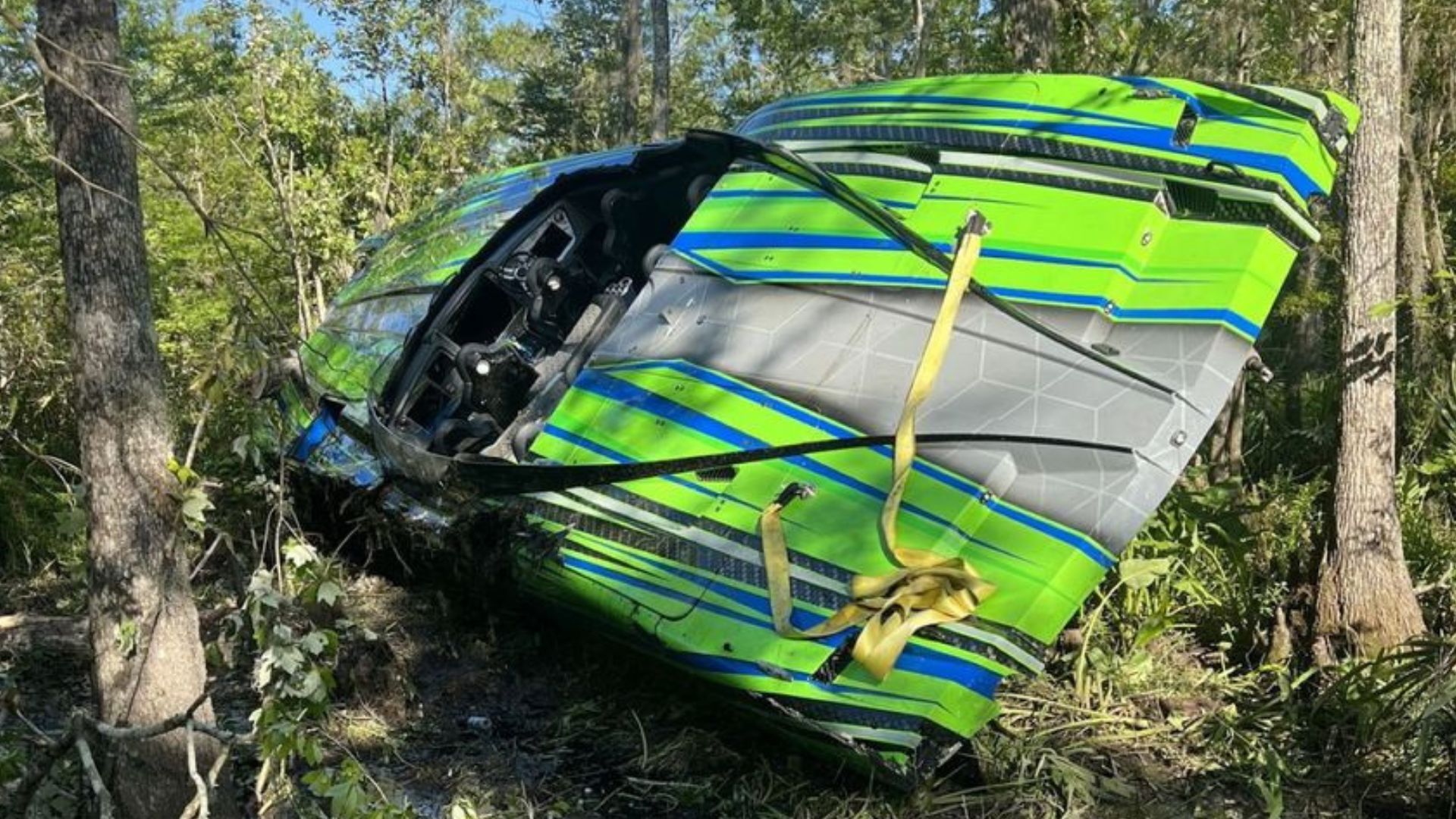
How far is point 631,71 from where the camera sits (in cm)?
1916

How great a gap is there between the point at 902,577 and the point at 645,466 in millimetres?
987

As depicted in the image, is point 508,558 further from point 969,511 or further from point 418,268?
point 418,268

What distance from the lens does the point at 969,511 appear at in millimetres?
2875

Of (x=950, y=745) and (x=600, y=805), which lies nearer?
(x=950, y=745)

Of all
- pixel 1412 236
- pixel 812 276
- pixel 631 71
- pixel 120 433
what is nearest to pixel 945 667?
pixel 812 276

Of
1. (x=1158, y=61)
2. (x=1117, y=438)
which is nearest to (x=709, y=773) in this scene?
(x=1117, y=438)

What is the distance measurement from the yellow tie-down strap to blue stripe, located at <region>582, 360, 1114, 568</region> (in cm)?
8

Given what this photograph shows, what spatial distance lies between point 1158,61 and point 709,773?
5.84 meters

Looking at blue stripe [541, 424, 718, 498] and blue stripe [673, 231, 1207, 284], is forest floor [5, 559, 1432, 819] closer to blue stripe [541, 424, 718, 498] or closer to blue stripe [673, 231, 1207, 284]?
blue stripe [541, 424, 718, 498]

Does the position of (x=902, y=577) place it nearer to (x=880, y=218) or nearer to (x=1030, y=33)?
(x=880, y=218)

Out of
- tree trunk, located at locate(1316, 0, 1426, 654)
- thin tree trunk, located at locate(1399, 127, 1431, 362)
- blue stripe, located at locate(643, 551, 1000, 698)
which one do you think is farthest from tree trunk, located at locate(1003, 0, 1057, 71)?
blue stripe, located at locate(643, 551, 1000, 698)

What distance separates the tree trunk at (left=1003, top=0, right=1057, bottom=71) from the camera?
20.3 ft

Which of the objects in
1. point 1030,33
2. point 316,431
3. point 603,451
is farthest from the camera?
point 1030,33

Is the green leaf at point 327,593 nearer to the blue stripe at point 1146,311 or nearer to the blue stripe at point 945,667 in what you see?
the blue stripe at point 945,667
